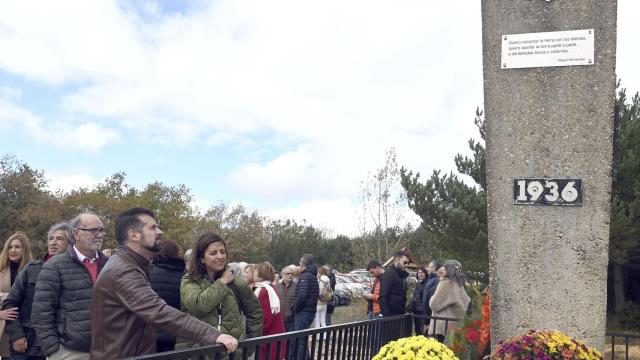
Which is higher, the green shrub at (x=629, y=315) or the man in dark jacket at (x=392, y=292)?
the man in dark jacket at (x=392, y=292)

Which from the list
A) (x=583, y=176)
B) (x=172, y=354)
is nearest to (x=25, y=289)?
(x=172, y=354)

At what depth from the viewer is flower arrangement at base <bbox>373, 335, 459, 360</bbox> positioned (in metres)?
3.49

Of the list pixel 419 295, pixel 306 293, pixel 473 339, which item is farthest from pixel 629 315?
pixel 473 339

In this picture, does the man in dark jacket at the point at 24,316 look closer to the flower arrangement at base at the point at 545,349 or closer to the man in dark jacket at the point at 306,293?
the flower arrangement at base at the point at 545,349

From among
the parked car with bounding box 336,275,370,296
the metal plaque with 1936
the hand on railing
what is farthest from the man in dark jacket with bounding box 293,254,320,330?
the parked car with bounding box 336,275,370,296

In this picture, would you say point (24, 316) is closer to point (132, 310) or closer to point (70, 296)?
point (70, 296)

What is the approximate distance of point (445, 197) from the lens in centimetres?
1469

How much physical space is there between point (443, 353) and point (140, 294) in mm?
1738

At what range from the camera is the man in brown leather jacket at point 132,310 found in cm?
310

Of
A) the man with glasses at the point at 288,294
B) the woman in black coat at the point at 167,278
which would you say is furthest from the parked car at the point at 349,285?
the woman in black coat at the point at 167,278

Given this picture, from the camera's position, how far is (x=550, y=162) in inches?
157

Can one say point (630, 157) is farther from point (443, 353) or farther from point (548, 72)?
point (443, 353)

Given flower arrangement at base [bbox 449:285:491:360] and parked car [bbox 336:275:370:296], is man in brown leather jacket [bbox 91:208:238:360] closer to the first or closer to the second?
flower arrangement at base [bbox 449:285:491:360]

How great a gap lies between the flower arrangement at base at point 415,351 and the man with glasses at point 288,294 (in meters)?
5.67
